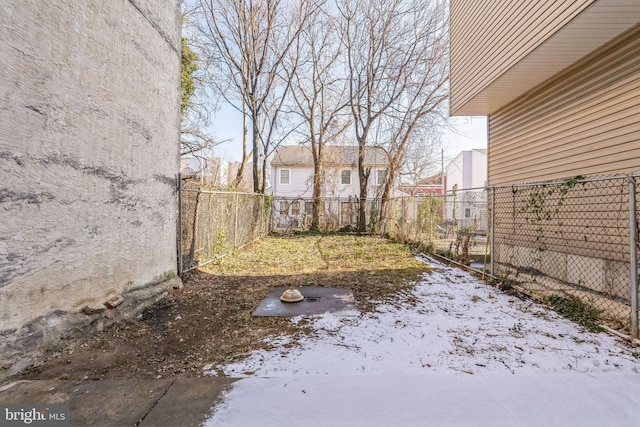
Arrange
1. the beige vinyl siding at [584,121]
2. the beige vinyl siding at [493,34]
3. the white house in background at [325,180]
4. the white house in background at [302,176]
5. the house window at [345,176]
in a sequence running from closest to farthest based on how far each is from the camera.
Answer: the beige vinyl siding at [584,121] → the beige vinyl siding at [493,34] → the white house in background at [325,180] → the white house in background at [302,176] → the house window at [345,176]

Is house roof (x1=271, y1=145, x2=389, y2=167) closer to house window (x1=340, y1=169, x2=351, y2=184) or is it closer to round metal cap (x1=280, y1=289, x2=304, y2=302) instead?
house window (x1=340, y1=169, x2=351, y2=184)

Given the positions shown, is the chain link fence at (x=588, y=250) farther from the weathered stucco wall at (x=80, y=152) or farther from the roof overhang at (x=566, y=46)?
the weathered stucco wall at (x=80, y=152)

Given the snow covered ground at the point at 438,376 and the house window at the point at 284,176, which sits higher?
the house window at the point at 284,176

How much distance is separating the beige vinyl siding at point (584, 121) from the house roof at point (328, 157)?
11150 millimetres

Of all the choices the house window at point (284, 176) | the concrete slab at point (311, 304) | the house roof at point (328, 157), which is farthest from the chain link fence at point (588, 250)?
the house window at point (284, 176)

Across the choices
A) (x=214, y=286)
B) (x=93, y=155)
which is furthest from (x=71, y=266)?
(x=214, y=286)

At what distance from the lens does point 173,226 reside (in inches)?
199

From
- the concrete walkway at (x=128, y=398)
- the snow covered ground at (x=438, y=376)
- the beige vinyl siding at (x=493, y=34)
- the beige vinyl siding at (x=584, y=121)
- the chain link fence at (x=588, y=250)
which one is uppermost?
the beige vinyl siding at (x=493, y=34)

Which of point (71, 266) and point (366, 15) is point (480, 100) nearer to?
point (71, 266)

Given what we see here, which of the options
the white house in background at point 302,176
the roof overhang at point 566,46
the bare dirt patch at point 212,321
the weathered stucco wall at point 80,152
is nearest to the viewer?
the weathered stucco wall at point 80,152

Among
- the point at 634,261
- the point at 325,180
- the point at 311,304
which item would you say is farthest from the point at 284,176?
the point at 634,261

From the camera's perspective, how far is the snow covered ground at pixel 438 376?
2053 mm

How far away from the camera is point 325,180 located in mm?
19766

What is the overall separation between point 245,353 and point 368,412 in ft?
4.34
